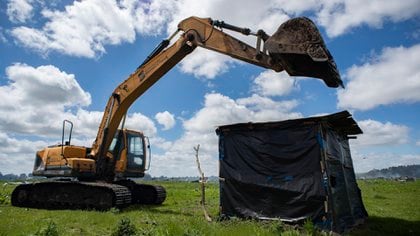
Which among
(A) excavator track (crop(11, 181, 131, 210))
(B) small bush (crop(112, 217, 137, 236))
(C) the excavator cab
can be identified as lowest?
(B) small bush (crop(112, 217, 137, 236))

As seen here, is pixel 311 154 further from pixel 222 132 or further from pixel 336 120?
pixel 222 132

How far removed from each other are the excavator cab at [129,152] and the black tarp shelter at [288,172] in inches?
207

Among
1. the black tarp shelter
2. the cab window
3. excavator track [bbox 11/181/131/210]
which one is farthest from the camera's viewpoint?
the cab window

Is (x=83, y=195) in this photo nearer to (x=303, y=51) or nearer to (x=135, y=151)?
(x=135, y=151)

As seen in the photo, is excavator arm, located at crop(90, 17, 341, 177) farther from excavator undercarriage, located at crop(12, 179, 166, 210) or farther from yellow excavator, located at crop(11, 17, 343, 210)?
excavator undercarriage, located at crop(12, 179, 166, 210)

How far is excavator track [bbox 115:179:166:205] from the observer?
1755 cm

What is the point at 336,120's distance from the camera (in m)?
12.1

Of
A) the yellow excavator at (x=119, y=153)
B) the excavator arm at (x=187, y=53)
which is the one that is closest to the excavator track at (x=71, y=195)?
the yellow excavator at (x=119, y=153)

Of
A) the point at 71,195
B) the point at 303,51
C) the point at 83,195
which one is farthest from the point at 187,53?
the point at 71,195

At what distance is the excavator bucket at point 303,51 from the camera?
8234mm

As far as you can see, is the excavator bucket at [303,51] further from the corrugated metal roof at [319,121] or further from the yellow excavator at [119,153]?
the corrugated metal roof at [319,121]

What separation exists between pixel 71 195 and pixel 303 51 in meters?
11.7

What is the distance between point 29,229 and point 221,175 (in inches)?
245

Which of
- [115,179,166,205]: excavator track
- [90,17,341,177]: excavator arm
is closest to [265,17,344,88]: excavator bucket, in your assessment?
[90,17,341,177]: excavator arm
